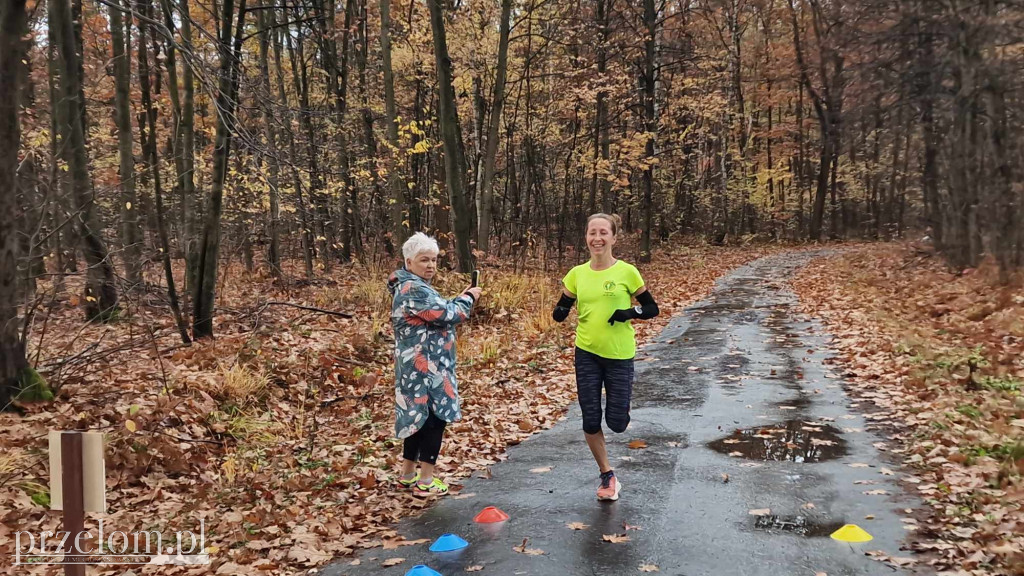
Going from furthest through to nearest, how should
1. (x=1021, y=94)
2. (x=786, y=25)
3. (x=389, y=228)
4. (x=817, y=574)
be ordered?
(x=786, y=25) → (x=389, y=228) → (x=1021, y=94) → (x=817, y=574)

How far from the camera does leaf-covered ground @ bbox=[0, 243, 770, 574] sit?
15.9ft

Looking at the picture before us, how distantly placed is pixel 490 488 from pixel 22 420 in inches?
173

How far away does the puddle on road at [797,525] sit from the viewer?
4309 millimetres

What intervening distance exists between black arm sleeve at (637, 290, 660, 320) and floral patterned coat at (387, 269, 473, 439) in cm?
132

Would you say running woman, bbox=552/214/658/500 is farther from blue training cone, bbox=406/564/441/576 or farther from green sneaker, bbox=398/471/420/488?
blue training cone, bbox=406/564/441/576

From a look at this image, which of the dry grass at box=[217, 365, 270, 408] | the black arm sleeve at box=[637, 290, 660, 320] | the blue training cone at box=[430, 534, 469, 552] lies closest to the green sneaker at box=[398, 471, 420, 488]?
the blue training cone at box=[430, 534, 469, 552]

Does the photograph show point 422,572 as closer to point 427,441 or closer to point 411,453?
point 427,441

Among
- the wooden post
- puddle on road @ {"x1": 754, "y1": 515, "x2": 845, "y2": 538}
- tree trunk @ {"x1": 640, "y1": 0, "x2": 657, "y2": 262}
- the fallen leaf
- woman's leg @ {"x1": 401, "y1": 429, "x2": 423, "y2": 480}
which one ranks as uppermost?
tree trunk @ {"x1": 640, "y1": 0, "x2": 657, "y2": 262}

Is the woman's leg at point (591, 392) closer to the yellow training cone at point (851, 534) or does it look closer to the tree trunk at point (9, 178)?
the yellow training cone at point (851, 534)

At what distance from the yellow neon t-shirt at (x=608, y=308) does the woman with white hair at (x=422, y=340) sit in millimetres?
923

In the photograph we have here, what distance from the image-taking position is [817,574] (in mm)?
3713

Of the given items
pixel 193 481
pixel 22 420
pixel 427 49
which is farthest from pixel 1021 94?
pixel 22 420

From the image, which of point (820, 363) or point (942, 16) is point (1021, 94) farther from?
point (820, 363)

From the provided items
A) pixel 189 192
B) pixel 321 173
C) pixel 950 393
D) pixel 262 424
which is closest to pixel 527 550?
pixel 262 424
